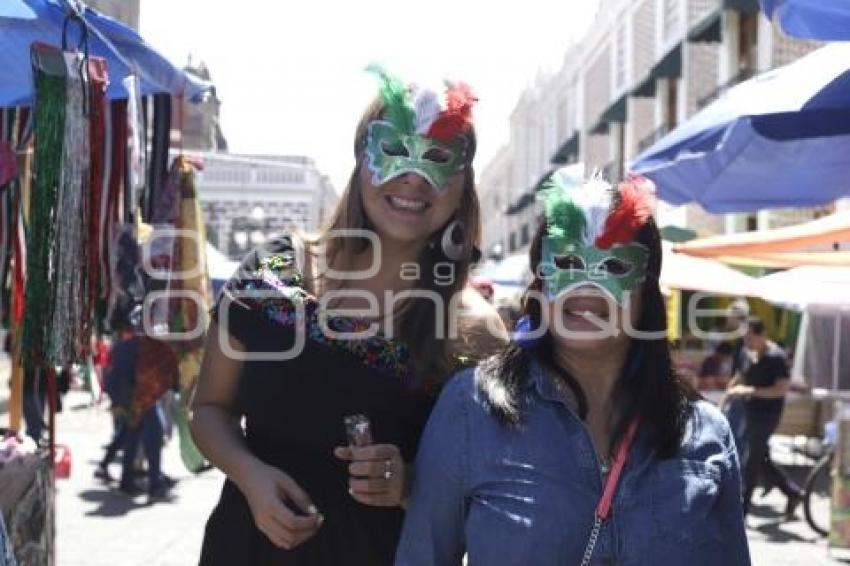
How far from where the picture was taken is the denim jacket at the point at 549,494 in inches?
75.1

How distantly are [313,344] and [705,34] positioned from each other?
21.4 metres

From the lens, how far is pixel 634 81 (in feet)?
104

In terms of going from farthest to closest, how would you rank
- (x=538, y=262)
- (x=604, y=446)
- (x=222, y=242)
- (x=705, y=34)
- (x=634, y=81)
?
(x=222, y=242), (x=634, y=81), (x=705, y=34), (x=538, y=262), (x=604, y=446)

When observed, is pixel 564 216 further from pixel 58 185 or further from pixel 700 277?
pixel 700 277

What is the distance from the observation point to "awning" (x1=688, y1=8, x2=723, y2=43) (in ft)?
70.3

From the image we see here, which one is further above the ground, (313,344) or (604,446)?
(313,344)

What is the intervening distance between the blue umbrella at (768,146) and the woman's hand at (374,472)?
2.36 m

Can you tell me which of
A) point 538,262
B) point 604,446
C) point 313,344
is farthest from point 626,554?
point 313,344

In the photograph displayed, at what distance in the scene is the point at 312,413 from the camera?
2.25m

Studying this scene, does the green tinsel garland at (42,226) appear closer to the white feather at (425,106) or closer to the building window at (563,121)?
the white feather at (425,106)

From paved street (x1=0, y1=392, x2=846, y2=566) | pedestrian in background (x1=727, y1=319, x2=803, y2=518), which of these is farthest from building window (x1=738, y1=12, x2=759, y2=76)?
pedestrian in background (x1=727, y1=319, x2=803, y2=518)

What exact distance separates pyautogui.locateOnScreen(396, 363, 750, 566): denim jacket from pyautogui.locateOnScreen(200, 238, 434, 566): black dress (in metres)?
0.24

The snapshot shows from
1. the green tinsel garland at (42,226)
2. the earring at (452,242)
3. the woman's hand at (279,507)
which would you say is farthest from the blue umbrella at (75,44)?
the woman's hand at (279,507)

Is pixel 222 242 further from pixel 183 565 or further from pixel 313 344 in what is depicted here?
pixel 313 344
